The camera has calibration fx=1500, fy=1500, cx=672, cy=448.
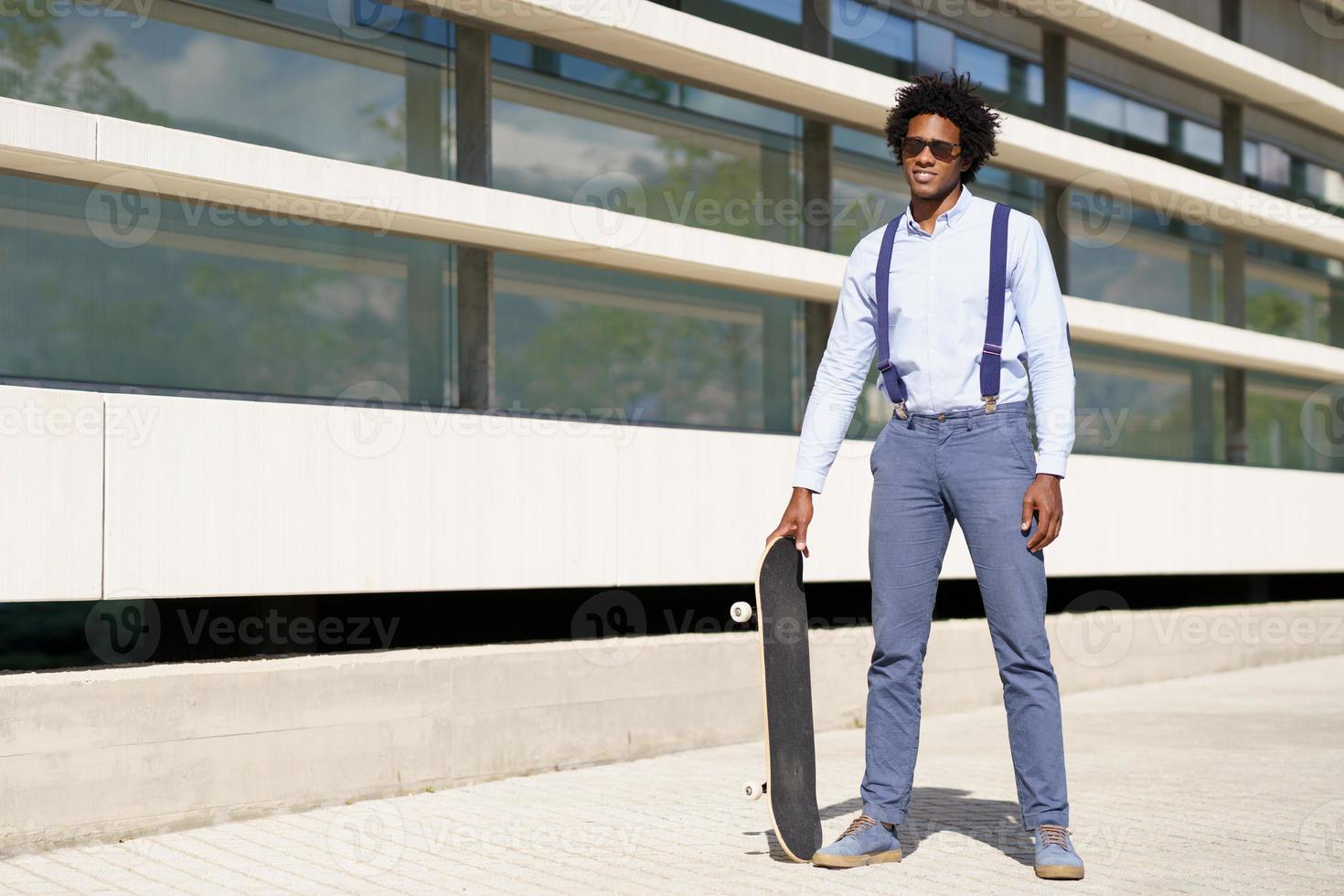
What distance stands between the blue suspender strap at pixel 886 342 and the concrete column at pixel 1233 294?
13.4 m

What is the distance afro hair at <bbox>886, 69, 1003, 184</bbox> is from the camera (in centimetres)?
539

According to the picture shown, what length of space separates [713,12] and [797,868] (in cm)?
835

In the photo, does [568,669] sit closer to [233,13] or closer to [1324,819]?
[1324,819]

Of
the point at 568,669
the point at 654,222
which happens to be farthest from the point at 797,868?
the point at 654,222

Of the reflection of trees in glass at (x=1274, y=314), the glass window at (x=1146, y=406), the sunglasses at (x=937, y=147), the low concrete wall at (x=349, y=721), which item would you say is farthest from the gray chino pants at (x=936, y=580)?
the reflection of trees in glass at (x=1274, y=314)

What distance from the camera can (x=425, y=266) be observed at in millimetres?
10086

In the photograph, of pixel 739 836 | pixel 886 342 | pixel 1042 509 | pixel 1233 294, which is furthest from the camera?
pixel 1233 294

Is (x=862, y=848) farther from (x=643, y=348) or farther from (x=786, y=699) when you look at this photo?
(x=643, y=348)

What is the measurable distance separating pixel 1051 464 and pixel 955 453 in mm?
331

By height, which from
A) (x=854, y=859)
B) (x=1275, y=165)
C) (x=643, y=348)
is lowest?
(x=854, y=859)

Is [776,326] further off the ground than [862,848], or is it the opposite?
[776,326]

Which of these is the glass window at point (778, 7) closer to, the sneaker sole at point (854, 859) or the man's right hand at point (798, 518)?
the man's right hand at point (798, 518)

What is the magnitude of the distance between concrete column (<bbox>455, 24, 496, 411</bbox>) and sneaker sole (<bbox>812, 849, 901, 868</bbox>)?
5513mm

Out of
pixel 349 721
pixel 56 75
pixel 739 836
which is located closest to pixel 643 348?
pixel 56 75
